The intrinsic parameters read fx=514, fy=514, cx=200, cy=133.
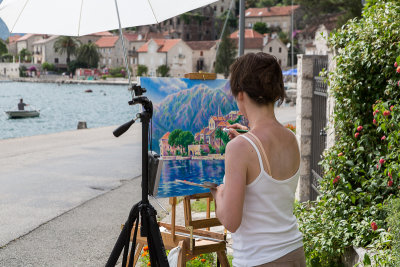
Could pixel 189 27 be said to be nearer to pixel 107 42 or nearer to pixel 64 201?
pixel 107 42

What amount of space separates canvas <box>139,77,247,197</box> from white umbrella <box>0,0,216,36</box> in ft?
1.66

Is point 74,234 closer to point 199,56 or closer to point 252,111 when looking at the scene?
point 252,111

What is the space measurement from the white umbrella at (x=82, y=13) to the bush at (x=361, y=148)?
4.79ft

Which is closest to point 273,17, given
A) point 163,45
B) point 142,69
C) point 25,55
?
point 163,45

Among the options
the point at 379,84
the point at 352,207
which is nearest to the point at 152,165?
the point at 352,207

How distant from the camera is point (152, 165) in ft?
9.57

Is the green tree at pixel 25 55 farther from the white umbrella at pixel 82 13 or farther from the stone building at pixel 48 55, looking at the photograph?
the white umbrella at pixel 82 13

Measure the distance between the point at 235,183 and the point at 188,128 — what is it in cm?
187

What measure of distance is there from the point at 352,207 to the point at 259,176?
2460 millimetres

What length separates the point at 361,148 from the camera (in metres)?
4.21

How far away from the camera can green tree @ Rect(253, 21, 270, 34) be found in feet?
435

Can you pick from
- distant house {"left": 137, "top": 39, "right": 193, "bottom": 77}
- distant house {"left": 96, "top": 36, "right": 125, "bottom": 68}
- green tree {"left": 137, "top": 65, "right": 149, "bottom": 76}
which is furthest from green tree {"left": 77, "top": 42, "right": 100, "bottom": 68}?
green tree {"left": 137, "top": 65, "right": 149, "bottom": 76}

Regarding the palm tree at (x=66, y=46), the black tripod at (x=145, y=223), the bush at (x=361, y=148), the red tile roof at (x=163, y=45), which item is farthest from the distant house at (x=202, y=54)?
the black tripod at (x=145, y=223)

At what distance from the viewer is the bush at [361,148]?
3.83 m
